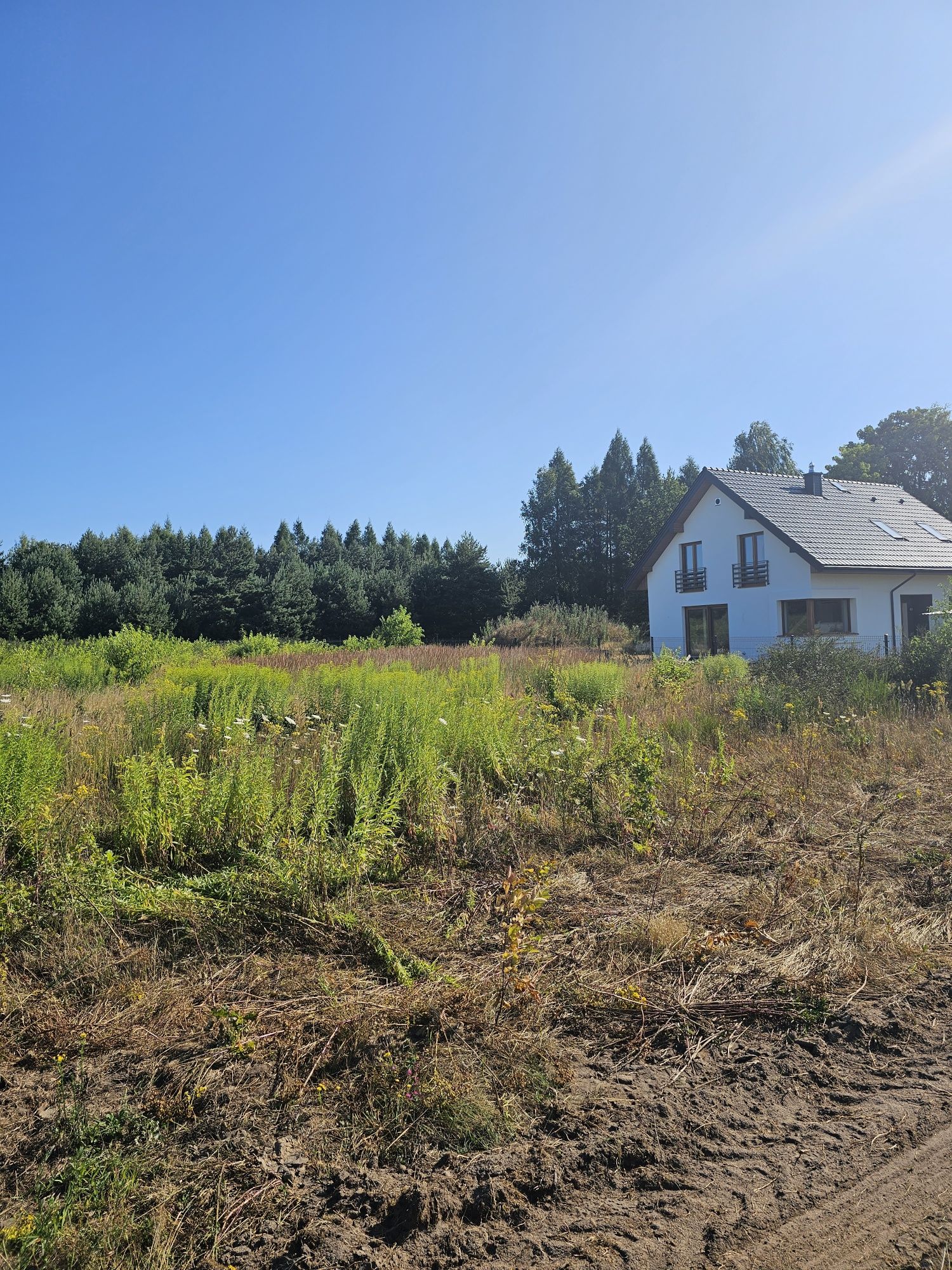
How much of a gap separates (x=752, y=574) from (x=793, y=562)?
6.14 feet

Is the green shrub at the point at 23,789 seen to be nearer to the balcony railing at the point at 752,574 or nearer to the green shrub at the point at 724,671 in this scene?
the green shrub at the point at 724,671

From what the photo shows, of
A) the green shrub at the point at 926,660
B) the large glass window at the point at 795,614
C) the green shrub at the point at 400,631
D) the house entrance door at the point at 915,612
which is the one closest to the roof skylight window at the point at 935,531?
the house entrance door at the point at 915,612

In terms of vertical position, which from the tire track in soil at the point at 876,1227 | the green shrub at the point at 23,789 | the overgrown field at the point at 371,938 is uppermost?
the green shrub at the point at 23,789

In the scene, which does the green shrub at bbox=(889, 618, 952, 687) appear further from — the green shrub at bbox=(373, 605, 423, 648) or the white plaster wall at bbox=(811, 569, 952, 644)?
the white plaster wall at bbox=(811, 569, 952, 644)

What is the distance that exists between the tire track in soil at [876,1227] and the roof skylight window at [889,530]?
88.2 ft

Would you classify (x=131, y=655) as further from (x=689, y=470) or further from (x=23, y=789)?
(x=689, y=470)

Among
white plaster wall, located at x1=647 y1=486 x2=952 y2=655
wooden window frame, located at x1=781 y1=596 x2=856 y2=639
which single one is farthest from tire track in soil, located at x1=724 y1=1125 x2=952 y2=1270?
white plaster wall, located at x1=647 y1=486 x2=952 y2=655

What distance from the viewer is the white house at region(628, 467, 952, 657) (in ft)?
77.7

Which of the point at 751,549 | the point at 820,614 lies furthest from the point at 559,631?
the point at 820,614

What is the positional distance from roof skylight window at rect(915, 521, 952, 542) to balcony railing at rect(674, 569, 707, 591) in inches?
302

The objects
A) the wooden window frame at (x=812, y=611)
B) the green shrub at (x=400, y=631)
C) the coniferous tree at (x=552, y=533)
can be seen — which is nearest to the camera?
the green shrub at (x=400, y=631)

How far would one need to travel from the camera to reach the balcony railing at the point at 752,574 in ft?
82.1

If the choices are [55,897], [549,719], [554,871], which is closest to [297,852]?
[55,897]

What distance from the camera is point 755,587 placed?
25484mm
